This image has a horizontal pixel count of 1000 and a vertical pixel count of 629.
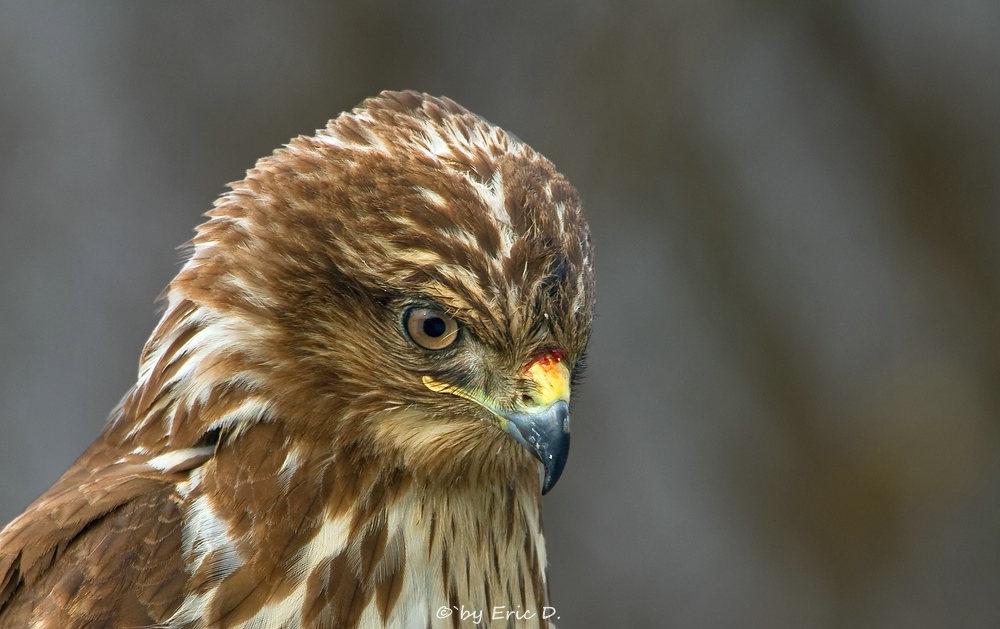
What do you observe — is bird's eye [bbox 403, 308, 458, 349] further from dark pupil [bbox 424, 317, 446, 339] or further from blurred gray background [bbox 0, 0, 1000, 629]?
blurred gray background [bbox 0, 0, 1000, 629]

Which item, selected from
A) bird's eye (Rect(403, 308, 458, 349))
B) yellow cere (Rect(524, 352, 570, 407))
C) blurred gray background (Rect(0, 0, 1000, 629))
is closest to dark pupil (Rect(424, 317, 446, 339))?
bird's eye (Rect(403, 308, 458, 349))

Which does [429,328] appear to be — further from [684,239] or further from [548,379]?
[684,239]

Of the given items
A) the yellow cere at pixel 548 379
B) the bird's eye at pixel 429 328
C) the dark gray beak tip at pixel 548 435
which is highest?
the bird's eye at pixel 429 328

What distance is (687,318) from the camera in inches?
239

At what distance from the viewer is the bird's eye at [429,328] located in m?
2.34

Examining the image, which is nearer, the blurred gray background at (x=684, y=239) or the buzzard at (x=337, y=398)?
the buzzard at (x=337, y=398)

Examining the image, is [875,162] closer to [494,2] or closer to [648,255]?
[648,255]

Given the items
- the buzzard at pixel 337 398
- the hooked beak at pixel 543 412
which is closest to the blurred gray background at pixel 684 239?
the buzzard at pixel 337 398

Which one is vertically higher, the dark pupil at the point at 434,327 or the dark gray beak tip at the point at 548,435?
the dark pupil at the point at 434,327

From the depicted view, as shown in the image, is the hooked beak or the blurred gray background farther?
the blurred gray background

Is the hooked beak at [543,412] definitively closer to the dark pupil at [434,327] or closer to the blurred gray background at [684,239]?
the dark pupil at [434,327]

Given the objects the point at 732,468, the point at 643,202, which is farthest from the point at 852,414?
the point at 643,202

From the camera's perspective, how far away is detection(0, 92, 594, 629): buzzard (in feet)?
7.58

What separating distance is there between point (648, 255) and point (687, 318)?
39cm
